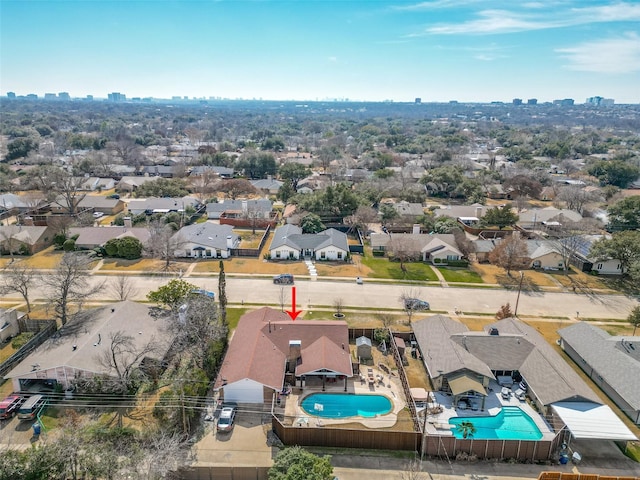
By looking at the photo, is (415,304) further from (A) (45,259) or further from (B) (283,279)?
(A) (45,259)

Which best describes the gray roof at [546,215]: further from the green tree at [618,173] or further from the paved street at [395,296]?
the green tree at [618,173]

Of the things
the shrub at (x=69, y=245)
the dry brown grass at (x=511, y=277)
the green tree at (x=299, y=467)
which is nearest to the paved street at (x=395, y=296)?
the dry brown grass at (x=511, y=277)

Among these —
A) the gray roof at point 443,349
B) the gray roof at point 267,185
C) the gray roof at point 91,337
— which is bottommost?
the gray roof at point 443,349

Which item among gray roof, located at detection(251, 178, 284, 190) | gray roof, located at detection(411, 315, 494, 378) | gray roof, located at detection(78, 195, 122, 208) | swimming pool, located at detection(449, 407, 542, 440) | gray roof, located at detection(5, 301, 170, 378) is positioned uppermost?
gray roof, located at detection(251, 178, 284, 190)

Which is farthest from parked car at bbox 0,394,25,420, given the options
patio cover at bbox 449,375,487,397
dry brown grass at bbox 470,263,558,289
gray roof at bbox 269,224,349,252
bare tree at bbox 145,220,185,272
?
dry brown grass at bbox 470,263,558,289

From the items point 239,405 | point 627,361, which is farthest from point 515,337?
point 239,405

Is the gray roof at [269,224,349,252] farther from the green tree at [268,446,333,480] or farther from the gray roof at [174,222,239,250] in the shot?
the green tree at [268,446,333,480]
